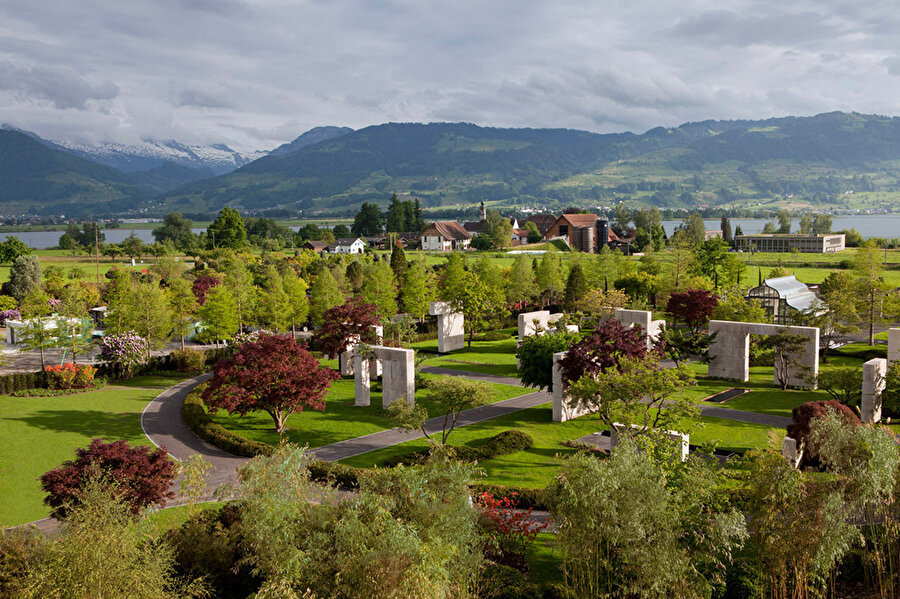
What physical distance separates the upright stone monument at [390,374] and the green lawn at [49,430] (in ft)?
33.4

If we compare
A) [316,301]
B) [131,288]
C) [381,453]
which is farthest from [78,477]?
[316,301]

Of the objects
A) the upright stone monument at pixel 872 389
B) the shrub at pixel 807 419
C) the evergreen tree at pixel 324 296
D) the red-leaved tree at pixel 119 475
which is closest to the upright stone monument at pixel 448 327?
the evergreen tree at pixel 324 296

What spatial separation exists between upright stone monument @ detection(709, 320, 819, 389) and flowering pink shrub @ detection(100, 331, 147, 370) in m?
34.3

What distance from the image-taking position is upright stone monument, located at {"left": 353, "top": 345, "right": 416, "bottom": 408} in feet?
105

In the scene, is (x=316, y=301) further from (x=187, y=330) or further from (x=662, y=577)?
(x=662, y=577)

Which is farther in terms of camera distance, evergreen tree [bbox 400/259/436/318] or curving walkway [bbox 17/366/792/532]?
evergreen tree [bbox 400/259/436/318]

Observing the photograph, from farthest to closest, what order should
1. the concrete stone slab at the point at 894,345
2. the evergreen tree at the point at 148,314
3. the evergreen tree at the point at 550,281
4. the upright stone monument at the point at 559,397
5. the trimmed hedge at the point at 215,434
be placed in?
1. the evergreen tree at the point at 550,281
2. the evergreen tree at the point at 148,314
3. the concrete stone slab at the point at 894,345
4. the upright stone monument at the point at 559,397
5. the trimmed hedge at the point at 215,434

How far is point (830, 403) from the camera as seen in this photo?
23.8m

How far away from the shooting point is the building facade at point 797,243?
12038 cm

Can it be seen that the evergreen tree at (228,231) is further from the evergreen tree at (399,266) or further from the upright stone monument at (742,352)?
the upright stone monument at (742,352)

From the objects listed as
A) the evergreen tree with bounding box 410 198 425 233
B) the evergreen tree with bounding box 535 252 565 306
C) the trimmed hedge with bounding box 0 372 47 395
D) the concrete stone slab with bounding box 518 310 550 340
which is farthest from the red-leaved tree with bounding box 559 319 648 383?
the evergreen tree with bounding box 410 198 425 233

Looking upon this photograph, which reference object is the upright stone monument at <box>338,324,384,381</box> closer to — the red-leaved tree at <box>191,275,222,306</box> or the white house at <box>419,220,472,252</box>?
the red-leaved tree at <box>191,275,222,306</box>

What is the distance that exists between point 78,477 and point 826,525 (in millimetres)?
18203

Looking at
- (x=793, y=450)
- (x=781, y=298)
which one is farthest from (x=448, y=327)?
(x=793, y=450)
